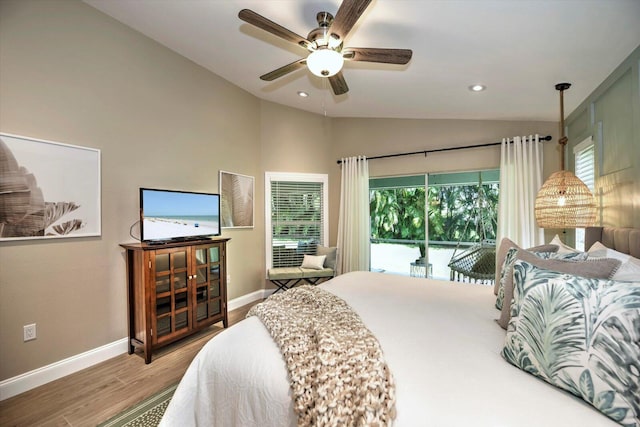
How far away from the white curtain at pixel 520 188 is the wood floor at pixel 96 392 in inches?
152

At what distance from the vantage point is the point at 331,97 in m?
3.91

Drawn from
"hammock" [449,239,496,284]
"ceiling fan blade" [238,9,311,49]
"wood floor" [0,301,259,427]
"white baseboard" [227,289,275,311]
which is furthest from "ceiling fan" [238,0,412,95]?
"white baseboard" [227,289,275,311]

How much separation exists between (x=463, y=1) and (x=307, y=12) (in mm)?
1081

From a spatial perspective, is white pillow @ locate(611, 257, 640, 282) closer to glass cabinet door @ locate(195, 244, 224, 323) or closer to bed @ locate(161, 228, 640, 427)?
bed @ locate(161, 228, 640, 427)

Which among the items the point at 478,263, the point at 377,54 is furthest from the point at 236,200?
the point at 478,263

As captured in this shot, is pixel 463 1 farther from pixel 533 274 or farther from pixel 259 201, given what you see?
pixel 259 201

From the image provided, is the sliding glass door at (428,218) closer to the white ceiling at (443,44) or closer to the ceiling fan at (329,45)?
the white ceiling at (443,44)

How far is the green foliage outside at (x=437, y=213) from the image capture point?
3.88 m

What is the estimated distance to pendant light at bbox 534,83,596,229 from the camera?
230 cm

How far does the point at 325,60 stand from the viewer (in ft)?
6.22

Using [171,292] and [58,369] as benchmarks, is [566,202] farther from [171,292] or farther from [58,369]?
[58,369]

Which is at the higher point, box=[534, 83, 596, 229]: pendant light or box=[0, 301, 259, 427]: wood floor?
box=[534, 83, 596, 229]: pendant light

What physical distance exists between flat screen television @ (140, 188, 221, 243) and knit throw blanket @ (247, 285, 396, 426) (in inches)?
70.7

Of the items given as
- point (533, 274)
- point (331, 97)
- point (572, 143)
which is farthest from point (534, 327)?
point (331, 97)
